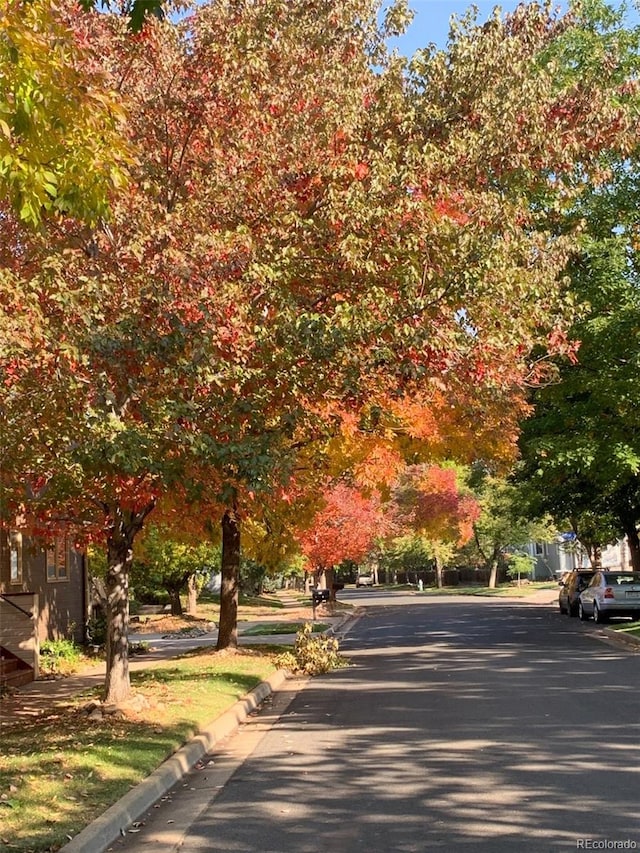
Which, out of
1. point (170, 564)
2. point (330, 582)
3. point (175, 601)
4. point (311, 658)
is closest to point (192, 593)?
point (175, 601)

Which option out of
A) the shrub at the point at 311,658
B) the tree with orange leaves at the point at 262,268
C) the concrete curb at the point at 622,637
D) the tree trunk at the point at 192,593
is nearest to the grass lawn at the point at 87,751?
the tree with orange leaves at the point at 262,268

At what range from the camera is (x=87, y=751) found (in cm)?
957

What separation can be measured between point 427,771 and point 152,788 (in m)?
2.33

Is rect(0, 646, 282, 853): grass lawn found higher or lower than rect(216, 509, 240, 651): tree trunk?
lower

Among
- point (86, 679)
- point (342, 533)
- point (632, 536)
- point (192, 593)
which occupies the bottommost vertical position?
point (86, 679)

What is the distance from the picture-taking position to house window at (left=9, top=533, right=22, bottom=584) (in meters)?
19.0

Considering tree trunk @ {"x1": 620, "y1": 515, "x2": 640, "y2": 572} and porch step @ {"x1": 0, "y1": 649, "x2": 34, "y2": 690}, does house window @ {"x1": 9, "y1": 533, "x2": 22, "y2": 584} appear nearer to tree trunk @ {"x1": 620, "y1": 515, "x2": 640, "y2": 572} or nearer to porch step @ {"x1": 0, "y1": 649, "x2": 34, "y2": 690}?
porch step @ {"x1": 0, "y1": 649, "x2": 34, "y2": 690}

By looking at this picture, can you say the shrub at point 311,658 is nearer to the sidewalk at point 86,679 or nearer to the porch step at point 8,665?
the sidewalk at point 86,679

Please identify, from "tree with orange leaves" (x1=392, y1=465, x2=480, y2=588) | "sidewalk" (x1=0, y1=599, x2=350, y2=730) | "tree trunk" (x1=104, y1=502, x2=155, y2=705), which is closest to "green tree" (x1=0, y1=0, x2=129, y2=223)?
"tree trunk" (x1=104, y1=502, x2=155, y2=705)

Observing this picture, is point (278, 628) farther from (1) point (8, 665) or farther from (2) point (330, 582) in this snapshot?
(2) point (330, 582)

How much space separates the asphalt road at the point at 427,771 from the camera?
22.1 ft

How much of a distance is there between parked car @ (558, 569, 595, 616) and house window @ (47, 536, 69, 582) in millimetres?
16984

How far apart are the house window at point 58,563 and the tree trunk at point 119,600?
9795mm

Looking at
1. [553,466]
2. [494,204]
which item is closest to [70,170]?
[494,204]
